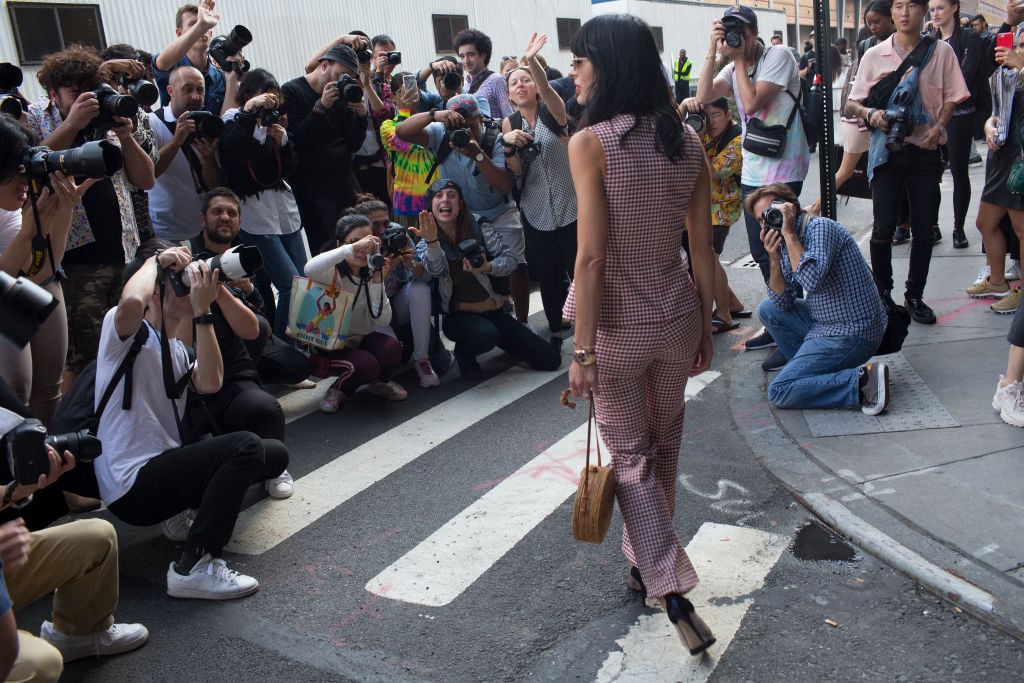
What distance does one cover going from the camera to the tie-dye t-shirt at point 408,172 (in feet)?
23.1

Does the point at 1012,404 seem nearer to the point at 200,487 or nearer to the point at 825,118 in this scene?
the point at 825,118

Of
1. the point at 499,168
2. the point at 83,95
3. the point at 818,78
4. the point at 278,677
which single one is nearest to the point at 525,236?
the point at 499,168

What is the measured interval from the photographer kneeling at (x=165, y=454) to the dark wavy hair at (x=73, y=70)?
1.71 m

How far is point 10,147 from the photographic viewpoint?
3.79 metres

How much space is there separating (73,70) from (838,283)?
4.18 meters

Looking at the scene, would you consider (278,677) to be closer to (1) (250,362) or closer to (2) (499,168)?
(1) (250,362)

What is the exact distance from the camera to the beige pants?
3.02 meters

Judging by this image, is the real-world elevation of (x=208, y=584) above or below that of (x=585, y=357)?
below

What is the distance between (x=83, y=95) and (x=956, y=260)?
21.4 ft

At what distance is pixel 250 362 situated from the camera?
15.6 ft

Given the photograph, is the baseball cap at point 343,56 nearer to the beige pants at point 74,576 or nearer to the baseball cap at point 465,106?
the baseball cap at point 465,106

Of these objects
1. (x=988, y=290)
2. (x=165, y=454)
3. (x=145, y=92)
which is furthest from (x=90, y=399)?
(x=988, y=290)

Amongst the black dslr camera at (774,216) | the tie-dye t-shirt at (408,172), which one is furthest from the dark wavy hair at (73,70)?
the black dslr camera at (774,216)

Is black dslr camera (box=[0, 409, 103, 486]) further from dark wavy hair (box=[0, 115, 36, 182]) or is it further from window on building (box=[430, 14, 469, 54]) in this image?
window on building (box=[430, 14, 469, 54])
